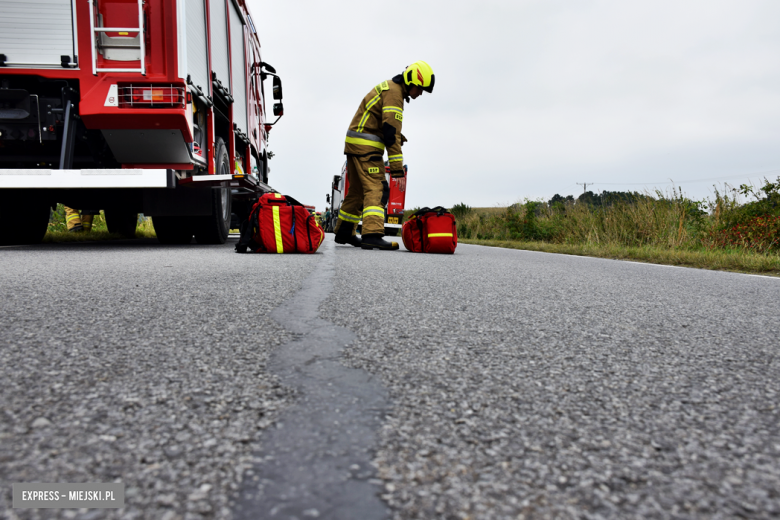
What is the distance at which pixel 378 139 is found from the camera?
664 cm

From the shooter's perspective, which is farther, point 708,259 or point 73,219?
point 73,219

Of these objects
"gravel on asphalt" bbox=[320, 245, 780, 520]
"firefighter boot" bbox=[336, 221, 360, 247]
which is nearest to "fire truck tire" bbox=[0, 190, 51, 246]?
"firefighter boot" bbox=[336, 221, 360, 247]

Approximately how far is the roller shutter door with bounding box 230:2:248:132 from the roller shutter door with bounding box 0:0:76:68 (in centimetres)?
226

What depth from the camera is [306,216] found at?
571 cm

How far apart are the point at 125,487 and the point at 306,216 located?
5.04 m

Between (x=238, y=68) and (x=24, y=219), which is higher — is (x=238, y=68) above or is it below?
above

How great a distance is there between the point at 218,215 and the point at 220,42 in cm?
211

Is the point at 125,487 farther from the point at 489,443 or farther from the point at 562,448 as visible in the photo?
the point at 562,448

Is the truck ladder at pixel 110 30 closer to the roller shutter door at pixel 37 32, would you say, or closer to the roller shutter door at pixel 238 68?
the roller shutter door at pixel 37 32

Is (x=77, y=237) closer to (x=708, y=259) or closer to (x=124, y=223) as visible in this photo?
(x=124, y=223)

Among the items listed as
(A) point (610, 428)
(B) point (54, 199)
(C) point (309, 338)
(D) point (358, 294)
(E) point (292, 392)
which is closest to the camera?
(A) point (610, 428)

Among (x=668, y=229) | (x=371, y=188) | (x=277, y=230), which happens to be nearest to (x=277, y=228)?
(x=277, y=230)

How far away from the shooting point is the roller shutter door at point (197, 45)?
511cm

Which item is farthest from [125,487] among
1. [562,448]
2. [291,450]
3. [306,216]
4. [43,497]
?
[306,216]
